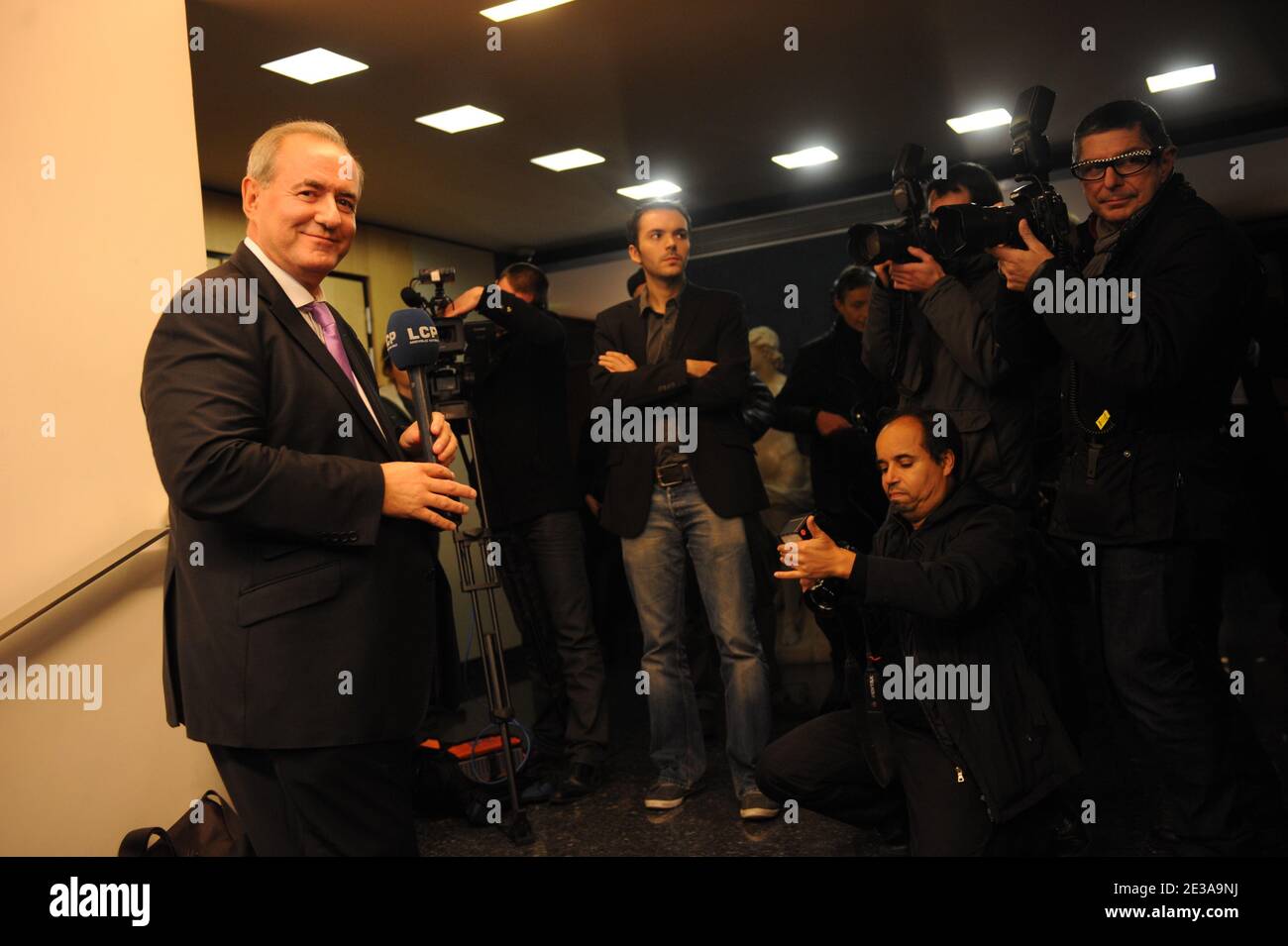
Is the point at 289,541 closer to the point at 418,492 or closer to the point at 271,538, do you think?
the point at 271,538

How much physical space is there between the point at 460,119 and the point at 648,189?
1.82 m

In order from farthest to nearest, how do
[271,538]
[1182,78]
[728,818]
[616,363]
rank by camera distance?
1. [1182,78]
2. [616,363]
3. [728,818]
4. [271,538]

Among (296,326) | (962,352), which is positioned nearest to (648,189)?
(962,352)

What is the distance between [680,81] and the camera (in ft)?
15.0

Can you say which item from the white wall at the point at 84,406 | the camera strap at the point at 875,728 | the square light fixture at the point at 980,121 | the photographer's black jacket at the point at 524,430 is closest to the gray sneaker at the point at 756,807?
the camera strap at the point at 875,728

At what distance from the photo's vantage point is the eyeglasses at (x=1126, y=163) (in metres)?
2.29

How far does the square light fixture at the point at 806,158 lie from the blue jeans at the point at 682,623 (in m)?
3.36

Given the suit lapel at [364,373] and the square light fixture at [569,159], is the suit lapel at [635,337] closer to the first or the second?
the suit lapel at [364,373]

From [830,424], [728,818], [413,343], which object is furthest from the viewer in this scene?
[830,424]

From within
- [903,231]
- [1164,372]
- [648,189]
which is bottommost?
[1164,372]

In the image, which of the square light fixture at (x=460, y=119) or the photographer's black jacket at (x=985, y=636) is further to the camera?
the square light fixture at (x=460, y=119)

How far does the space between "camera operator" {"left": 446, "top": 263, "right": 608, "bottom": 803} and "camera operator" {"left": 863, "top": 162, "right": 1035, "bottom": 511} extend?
1.16 metres

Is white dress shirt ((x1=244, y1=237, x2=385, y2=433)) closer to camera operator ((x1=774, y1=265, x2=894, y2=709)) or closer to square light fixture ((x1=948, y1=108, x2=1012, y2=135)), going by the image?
camera operator ((x1=774, y1=265, x2=894, y2=709))

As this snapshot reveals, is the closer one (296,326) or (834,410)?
(296,326)
